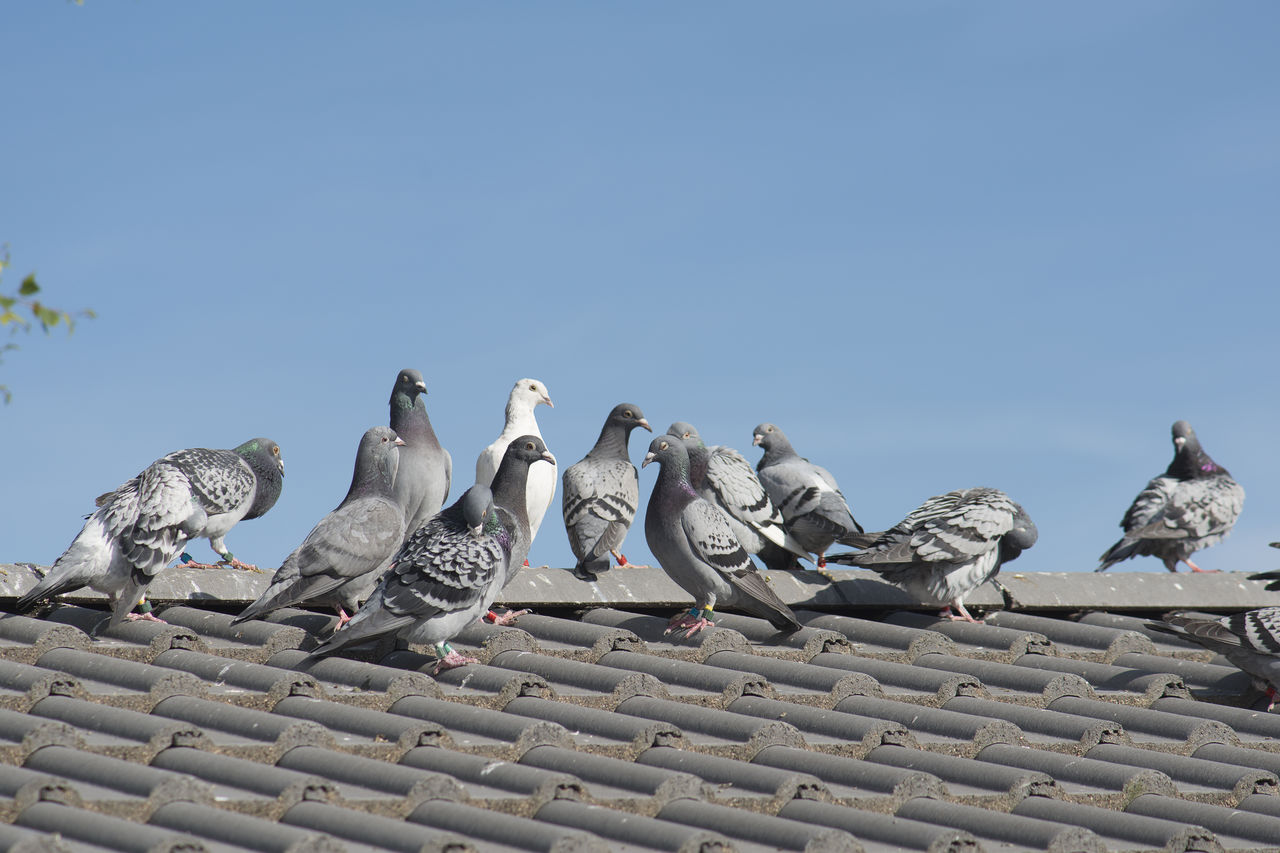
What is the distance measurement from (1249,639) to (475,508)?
340cm

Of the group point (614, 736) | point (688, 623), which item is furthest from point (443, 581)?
point (688, 623)

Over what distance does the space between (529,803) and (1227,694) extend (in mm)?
3628

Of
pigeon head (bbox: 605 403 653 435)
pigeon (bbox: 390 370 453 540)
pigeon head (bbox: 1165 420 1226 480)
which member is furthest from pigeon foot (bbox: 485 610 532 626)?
pigeon head (bbox: 1165 420 1226 480)

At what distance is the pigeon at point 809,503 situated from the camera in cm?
980

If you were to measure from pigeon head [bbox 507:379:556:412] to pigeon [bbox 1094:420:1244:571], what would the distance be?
5.45m

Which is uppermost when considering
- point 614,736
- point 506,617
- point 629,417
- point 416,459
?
point 629,417

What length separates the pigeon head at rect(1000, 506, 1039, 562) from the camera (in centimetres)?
792

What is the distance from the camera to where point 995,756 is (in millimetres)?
4914

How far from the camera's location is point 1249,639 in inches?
235

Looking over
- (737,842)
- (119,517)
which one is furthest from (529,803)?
(119,517)

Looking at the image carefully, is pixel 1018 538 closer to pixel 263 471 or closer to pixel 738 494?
pixel 738 494

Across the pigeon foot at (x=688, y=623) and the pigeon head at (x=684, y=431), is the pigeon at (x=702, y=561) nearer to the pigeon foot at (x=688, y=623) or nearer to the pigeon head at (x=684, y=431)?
the pigeon foot at (x=688, y=623)

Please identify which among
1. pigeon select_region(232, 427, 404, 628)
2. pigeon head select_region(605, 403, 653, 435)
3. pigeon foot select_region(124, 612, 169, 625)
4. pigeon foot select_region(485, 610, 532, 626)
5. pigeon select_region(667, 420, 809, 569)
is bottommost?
pigeon foot select_region(124, 612, 169, 625)

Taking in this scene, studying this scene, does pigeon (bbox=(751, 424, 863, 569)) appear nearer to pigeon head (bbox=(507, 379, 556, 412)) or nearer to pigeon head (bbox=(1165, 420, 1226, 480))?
pigeon head (bbox=(507, 379, 556, 412))
